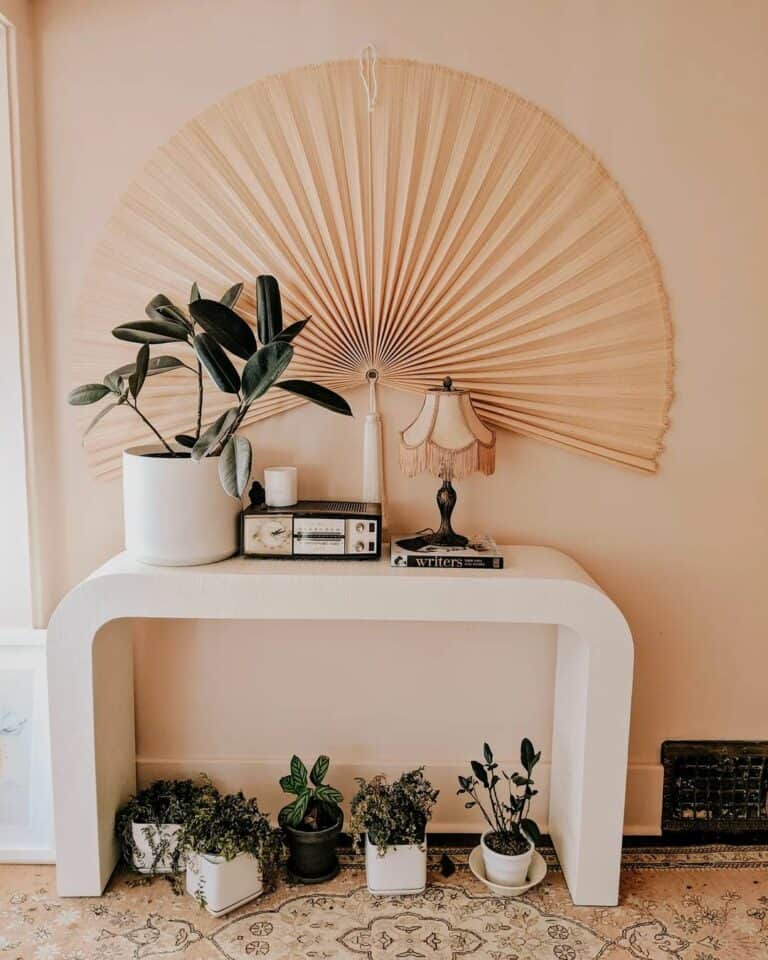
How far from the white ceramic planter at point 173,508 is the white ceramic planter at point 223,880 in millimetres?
715

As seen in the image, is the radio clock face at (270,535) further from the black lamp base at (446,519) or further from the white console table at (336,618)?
the black lamp base at (446,519)

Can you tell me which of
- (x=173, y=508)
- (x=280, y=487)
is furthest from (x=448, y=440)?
(x=173, y=508)

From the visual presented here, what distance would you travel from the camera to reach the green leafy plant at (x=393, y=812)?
2.22m

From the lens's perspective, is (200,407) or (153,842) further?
(153,842)

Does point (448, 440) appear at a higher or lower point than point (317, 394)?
lower

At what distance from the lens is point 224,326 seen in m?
2.05

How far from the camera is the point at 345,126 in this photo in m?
2.28

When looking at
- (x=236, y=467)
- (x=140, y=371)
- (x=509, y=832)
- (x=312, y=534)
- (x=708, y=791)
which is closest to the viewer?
(x=236, y=467)

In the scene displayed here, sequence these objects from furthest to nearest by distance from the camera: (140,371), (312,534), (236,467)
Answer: (312,534), (140,371), (236,467)

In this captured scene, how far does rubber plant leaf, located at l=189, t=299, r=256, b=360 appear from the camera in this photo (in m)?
2.03

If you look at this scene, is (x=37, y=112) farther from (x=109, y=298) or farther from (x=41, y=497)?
(x=41, y=497)

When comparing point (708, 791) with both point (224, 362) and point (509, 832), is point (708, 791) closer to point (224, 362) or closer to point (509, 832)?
point (509, 832)

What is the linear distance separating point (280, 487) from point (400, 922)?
3.56 ft

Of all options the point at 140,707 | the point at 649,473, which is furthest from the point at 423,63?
the point at 140,707
